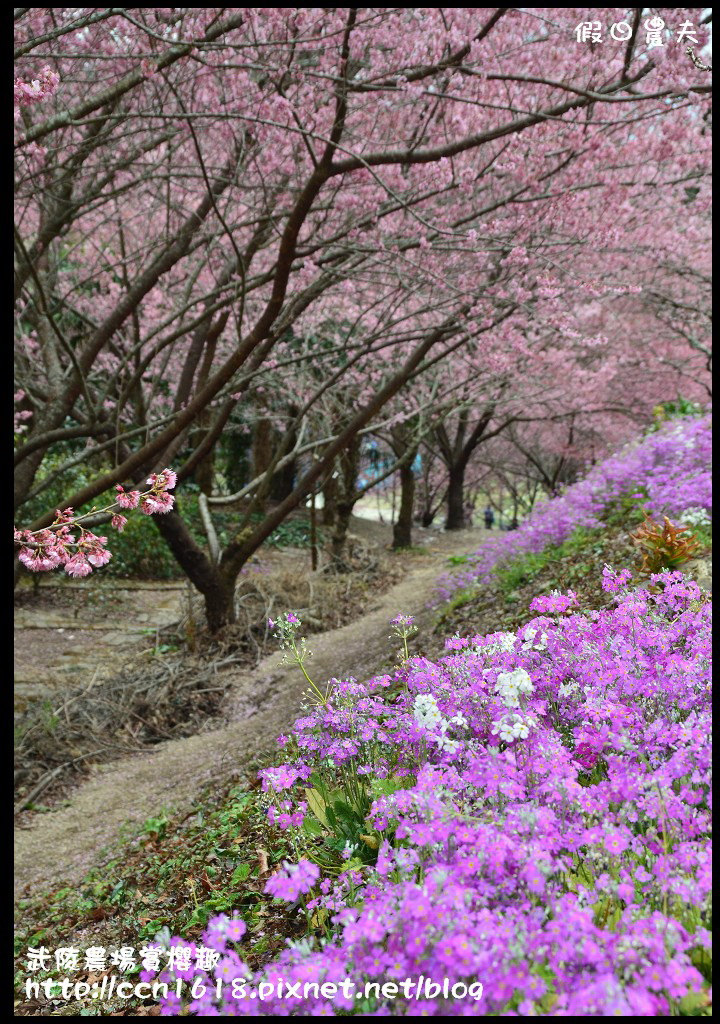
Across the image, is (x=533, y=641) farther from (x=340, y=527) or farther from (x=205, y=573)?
(x=340, y=527)

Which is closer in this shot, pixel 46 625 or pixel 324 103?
pixel 324 103

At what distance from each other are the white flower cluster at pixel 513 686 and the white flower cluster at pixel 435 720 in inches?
5.7

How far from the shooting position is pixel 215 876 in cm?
289

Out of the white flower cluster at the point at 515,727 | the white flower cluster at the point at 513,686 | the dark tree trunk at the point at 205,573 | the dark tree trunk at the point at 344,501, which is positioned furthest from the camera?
the dark tree trunk at the point at 344,501

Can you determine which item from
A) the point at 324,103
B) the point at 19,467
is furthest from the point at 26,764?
the point at 324,103

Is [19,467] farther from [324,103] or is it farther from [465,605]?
[465,605]

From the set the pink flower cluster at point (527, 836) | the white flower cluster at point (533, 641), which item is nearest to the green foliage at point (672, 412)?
the white flower cluster at point (533, 641)

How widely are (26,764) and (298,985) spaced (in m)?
4.88

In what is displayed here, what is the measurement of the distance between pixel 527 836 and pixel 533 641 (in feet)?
2.69

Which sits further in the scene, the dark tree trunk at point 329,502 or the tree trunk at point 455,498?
the tree trunk at point 455,498

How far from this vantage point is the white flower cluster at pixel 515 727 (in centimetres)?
171

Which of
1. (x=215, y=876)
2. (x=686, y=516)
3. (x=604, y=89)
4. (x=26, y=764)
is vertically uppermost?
(x=604, y=89)

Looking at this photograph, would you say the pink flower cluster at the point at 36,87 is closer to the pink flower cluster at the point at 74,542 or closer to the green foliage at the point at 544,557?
the pink flower cluster at the point at 74,542

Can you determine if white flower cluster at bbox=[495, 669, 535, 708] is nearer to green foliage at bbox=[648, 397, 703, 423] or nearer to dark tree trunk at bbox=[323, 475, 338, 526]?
green foliage at bbox=[648, 397, 703, 423]
